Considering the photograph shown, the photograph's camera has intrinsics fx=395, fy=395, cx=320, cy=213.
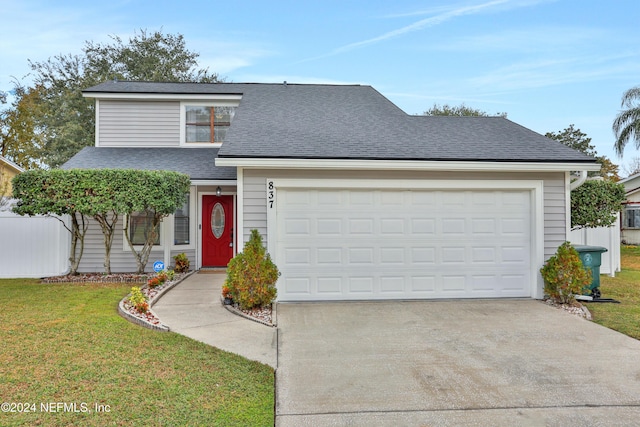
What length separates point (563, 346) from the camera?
5016mm

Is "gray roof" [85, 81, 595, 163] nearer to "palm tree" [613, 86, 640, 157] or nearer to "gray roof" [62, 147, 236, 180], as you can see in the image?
"gray roof" [62, 147, 236, 180]

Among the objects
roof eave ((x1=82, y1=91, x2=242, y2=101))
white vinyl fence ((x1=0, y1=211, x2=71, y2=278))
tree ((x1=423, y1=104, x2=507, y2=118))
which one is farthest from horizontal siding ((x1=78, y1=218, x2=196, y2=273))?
tree ((x1=423, y1=104, x2=507, y2=118))

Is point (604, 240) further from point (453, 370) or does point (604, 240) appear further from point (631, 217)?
point (631, 217)

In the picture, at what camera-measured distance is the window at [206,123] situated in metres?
12.1

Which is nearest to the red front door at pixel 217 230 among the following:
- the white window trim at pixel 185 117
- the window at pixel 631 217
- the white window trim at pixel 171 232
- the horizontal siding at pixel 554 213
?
the white window trim at pixel 171 232

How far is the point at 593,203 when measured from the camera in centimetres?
904

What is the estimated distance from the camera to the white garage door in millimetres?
7449

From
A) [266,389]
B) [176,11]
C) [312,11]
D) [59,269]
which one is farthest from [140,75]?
[266,389]

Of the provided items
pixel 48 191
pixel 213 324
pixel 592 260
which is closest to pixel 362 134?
pixel 213 324

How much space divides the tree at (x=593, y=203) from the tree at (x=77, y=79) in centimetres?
2199

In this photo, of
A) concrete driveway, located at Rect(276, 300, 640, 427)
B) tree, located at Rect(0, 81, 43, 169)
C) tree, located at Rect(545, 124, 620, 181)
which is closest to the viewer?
concrete driveway, located at Rect(276, 300, 640, 427)

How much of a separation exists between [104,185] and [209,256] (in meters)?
3.42

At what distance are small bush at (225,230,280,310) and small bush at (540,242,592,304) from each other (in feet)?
16.5

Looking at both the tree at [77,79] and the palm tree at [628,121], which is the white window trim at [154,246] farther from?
the palm tree at [628,121]
